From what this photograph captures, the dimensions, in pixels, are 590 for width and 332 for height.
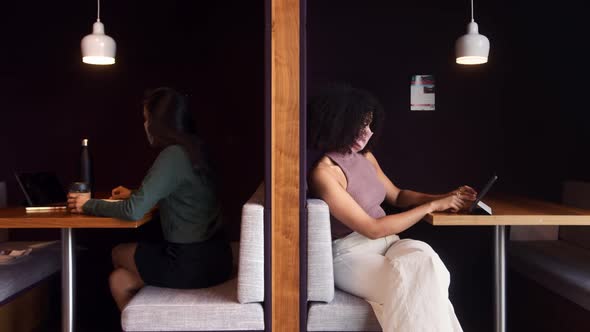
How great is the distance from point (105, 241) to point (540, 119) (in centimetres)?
279

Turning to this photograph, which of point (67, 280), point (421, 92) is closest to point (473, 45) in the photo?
point (421, 92)

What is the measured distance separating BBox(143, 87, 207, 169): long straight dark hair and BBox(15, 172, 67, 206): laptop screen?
607 mm

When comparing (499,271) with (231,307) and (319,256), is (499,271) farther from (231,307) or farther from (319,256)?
(231,307)

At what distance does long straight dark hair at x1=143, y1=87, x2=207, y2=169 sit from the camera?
236 cm

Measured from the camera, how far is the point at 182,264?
2.24 meters

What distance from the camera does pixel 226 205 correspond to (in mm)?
3396

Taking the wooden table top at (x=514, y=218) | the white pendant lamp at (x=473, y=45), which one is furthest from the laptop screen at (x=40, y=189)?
the white pendant lamp at (x=473, y=45)

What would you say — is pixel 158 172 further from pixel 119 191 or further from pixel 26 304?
pixel 26 304

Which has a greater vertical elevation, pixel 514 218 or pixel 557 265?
pixel 514 218

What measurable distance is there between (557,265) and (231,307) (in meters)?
1.67

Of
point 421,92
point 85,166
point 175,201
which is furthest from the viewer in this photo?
point 421,92

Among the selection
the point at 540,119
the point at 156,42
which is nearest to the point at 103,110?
the point at 156,42

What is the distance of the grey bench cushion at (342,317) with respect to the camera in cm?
206

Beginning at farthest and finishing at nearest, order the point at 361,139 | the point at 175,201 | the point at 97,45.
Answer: the point at 97,45, the point at 361,139, the point at 175,201
